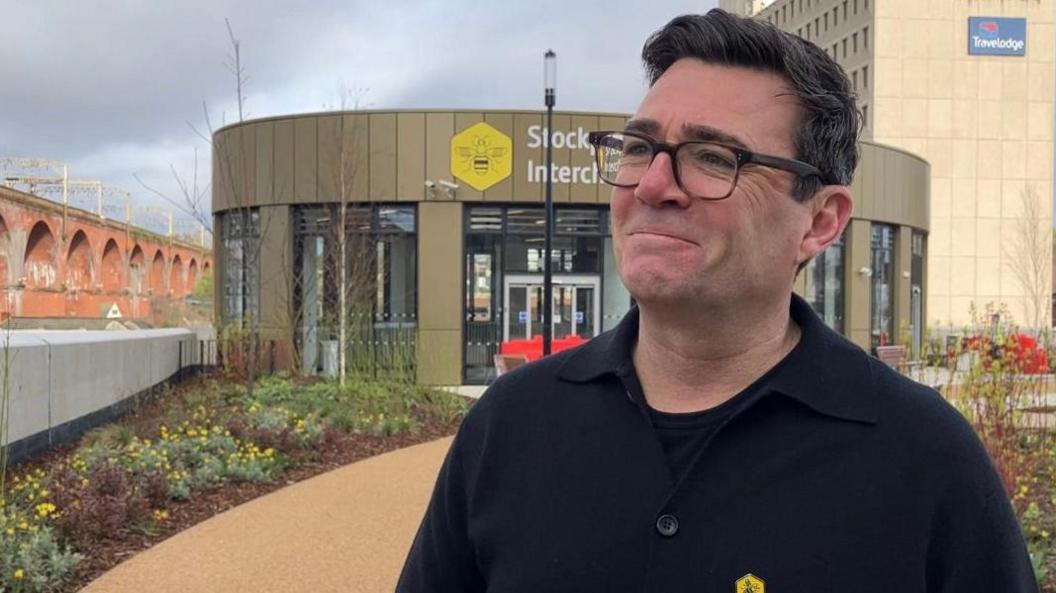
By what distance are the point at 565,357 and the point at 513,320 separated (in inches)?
692

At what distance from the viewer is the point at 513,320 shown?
19391 millimetres

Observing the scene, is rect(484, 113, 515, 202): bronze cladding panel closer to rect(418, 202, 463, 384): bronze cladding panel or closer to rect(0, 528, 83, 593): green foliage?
rect(418, 202, 463, 384): bronze cladding panel

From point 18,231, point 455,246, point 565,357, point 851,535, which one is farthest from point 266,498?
point 18,231

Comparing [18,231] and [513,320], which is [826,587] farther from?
[18,231]

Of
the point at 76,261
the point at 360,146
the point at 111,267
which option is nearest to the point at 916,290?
the point at 360,146

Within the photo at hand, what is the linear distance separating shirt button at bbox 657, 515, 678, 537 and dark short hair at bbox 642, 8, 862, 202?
1.96 ft

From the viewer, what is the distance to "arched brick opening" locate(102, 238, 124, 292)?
2724 inches

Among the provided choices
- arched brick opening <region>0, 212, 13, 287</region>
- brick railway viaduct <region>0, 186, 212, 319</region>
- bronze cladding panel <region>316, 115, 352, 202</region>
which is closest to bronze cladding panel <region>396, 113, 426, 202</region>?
bronze cladding panel <region>316, 115, 352, 202</region>

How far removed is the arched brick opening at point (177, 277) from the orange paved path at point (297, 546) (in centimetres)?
Answer: 8162

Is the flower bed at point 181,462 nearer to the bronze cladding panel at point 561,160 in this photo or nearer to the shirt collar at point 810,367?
the shirt collar at point 810,367

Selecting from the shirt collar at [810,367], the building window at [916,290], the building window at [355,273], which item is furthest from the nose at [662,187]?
the building window at [916,290]

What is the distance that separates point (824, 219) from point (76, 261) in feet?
231

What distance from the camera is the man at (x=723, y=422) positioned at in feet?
4.74

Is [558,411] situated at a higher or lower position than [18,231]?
lower
